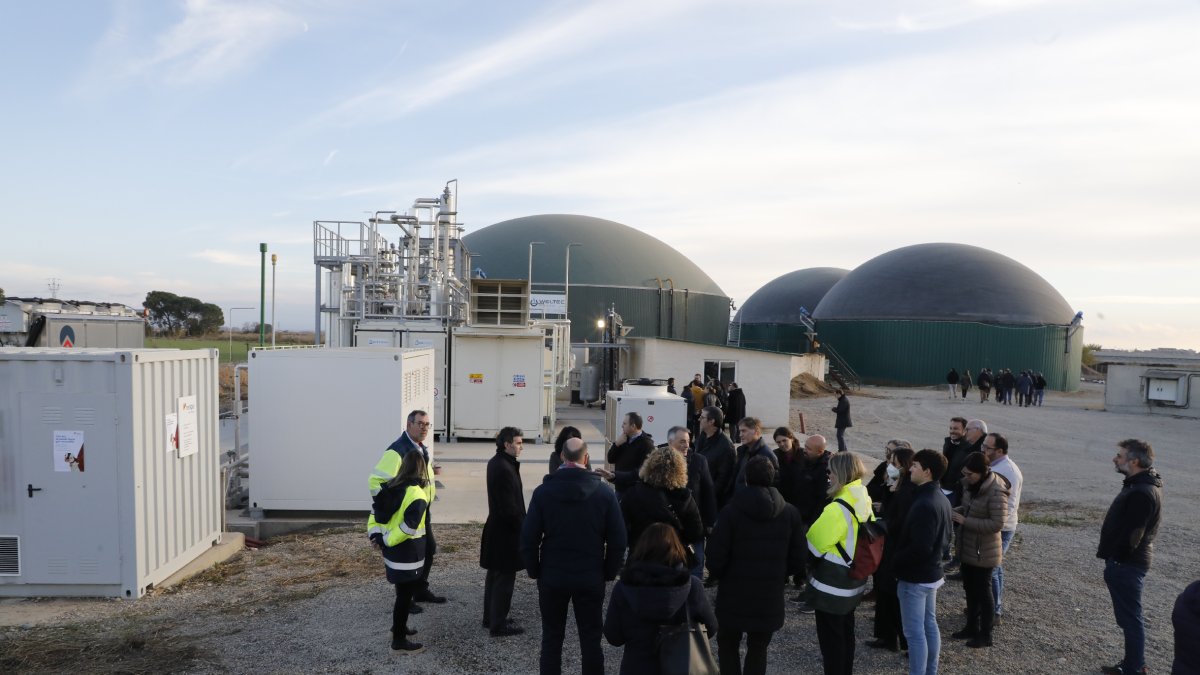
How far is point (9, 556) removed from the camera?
22.6 ft

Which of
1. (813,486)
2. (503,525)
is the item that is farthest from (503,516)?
(813,486)

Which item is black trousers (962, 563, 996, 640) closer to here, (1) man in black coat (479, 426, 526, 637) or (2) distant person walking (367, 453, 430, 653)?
(1) man in black coat (479, 426, 526, 637)

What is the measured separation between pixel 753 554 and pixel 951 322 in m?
45.0

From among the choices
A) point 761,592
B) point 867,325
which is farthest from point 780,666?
point 867,325

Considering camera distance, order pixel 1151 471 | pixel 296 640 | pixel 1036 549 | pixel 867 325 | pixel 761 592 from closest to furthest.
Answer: pixel 761 592, pixel 1151 471, pixel 296 640, pixel 1036 549, pixel 867 325

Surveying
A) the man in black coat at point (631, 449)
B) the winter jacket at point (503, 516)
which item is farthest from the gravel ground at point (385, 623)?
the man in black coat at point (631, 449)

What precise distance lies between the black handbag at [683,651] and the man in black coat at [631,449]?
119 inches

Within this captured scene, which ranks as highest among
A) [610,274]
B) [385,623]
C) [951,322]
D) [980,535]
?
[610,274]

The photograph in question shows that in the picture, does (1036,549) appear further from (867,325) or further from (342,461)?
(867,325)

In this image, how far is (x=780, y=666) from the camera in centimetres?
599

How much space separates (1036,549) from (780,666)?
548 centimetres

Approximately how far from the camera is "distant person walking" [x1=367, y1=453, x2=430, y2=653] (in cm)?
576

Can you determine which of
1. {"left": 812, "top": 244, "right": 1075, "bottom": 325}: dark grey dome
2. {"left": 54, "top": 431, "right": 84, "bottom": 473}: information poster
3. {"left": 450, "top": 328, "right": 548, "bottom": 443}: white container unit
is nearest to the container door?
{"left": 54, "top": 431, "right": 84, "bottom": 473}: information poster

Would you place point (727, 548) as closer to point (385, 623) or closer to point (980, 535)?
point (980, 535)
